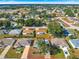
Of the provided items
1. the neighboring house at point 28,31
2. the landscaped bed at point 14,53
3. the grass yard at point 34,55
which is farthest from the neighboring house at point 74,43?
the landscaped bed at point 14,53

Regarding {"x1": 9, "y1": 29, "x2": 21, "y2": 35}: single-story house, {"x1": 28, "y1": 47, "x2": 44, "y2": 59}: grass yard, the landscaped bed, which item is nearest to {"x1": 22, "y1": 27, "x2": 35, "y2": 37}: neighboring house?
{"x1": 9, "y1": 29, "x2": 21, "y2": 35}: single-story house

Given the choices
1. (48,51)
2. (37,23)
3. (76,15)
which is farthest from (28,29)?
(76,15)

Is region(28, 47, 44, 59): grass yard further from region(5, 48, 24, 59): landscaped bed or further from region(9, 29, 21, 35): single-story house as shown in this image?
region(9, 29, 21, 35): single-story house

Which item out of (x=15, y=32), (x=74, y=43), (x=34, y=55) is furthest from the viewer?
(x=15, y=32)

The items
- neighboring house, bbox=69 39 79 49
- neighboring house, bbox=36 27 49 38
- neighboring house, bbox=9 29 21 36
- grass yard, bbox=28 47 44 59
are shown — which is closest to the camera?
grass yard, bbox=28 47 44 59

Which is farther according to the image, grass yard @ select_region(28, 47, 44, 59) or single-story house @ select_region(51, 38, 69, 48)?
single-story house @ select_region(51, 38, 69, 48)

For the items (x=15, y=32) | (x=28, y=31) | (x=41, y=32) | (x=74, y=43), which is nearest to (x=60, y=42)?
(x=74, y=43)

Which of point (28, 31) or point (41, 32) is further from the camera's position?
point (28, 31)

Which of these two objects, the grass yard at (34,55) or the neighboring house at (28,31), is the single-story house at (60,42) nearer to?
the grass yard at (34,55)

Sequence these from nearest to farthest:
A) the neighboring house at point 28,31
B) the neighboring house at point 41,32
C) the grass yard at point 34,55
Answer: the grass yard at point 34,55, the neighboring house at point 41,32, the neighboring house at point 28,31

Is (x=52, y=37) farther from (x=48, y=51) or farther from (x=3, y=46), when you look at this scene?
(x=3, y=46)

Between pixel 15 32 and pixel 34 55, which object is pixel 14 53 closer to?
pixel 34 55
